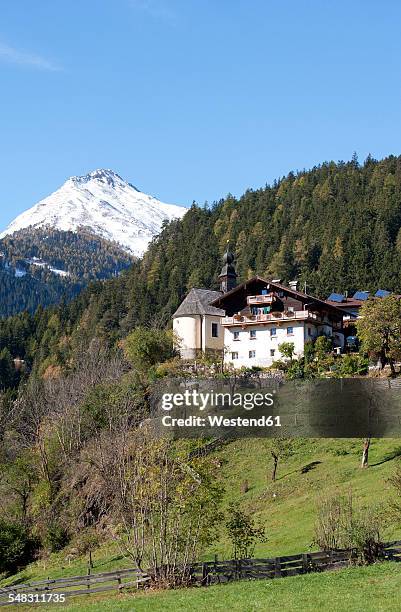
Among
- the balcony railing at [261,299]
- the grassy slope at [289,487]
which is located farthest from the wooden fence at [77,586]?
the balcony railing at [261,299]

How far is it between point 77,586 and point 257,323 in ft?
130

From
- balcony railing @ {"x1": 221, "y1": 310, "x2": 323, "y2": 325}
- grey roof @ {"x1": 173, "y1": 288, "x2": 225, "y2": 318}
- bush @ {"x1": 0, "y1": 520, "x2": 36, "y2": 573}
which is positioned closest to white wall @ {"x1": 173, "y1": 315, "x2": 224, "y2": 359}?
grey roof @ {"x1": 173, "y1": 288, "x2": 225, "y2": 318}

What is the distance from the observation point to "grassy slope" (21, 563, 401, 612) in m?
22.9

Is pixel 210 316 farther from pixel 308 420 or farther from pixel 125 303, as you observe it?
pixel 125 303

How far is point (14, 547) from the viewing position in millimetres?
44875

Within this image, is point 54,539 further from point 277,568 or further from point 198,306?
point 198,306

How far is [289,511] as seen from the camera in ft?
126

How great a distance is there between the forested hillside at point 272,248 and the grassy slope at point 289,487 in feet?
206

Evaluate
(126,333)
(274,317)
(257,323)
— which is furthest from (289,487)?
(126,333)

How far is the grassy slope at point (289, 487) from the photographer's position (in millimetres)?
35062

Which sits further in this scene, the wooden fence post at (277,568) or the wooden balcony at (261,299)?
the wooden balcony at (261,299)

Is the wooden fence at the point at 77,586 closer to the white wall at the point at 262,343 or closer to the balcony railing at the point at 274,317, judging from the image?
the white wall at the point at 262,343

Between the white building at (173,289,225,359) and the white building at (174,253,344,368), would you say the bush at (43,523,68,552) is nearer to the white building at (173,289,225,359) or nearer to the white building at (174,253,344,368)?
the white building at (174,253,344,368)

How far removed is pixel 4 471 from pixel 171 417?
11502 millimetres
